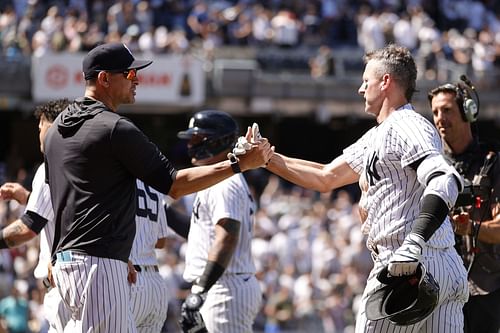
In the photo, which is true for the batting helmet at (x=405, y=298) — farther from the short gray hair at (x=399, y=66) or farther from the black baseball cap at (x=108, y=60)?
the black baseball cap at (x=108, y=60)

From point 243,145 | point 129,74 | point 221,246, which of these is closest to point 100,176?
point 129,74

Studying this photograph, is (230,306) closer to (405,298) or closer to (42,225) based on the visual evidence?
(42,225)

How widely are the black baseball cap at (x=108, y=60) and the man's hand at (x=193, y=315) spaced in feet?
7.30

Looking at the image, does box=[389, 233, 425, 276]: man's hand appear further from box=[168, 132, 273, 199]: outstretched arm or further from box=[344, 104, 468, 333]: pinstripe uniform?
box=[168, 132, 273, 199]: outstretched arm

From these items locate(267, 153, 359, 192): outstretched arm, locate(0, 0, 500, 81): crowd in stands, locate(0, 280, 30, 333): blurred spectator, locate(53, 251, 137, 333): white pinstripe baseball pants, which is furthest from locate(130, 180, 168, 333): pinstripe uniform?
locate(0, 0, 500, 81): crowd in stands

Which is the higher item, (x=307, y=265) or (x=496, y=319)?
(x=496, y=319)

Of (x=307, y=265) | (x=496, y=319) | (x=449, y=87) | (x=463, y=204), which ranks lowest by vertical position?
(x=307, y=265)

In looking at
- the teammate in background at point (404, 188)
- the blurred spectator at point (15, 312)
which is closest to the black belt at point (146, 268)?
the teammate in background at point (404, 188)

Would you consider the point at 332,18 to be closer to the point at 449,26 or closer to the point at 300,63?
the point at 300,63

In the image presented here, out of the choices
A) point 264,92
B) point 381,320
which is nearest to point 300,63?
point 264,92

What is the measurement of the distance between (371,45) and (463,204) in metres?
19.6

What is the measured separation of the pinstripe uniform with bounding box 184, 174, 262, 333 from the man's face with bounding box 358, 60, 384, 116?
2.02 m

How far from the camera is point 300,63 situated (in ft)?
80.5

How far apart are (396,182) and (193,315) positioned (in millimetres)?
2360
